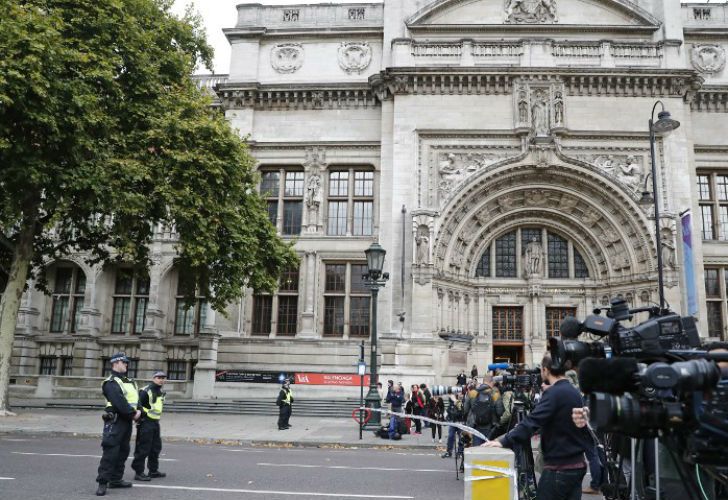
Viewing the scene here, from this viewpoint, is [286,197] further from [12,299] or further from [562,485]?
[562,485]

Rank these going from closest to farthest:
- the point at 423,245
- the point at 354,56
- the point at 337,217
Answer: the point at 423,245 → the point at 337,217 → the point at 354,56

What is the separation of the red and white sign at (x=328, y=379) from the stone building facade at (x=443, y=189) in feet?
1.38

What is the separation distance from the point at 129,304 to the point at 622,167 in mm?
23909

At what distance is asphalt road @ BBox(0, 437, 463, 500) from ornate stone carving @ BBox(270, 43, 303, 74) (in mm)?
20320

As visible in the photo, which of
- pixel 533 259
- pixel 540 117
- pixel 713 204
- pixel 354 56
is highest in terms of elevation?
pixel 354 56

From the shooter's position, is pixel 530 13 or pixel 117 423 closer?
pixel 117 423

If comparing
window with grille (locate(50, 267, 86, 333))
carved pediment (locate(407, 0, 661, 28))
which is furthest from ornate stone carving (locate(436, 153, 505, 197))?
window with grille (locate(50, 267, 86, 333))

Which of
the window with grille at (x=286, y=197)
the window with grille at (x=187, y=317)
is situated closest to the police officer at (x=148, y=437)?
the window with grille at (x=187, y=317)

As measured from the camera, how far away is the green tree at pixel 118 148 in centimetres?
1617

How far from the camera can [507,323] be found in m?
28.6

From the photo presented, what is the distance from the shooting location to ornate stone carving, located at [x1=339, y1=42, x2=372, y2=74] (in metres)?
29.6

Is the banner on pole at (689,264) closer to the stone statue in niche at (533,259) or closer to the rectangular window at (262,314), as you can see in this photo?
the stone statue in niche at (533,259)

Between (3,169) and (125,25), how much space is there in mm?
5590

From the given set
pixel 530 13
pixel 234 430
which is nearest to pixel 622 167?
pixel 530 13
